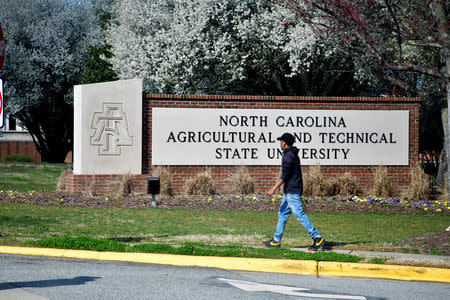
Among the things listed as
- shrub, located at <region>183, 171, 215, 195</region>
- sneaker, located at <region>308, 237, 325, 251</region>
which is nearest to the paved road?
sneaker, located at <region>308, 237, 325, 251</region>

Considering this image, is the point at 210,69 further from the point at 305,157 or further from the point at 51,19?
the point at 51,19

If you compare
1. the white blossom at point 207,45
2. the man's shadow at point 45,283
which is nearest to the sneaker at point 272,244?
the man's shadow at point 45,283

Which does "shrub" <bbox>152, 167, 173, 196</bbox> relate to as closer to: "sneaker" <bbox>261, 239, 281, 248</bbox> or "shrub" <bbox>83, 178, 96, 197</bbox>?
"shrub" <bbox>83, 178, 96, 197</bbox>

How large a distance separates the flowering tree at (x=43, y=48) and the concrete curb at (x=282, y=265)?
2957cm

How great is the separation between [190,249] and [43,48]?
103ft

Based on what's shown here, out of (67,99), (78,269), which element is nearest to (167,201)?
(78,269)

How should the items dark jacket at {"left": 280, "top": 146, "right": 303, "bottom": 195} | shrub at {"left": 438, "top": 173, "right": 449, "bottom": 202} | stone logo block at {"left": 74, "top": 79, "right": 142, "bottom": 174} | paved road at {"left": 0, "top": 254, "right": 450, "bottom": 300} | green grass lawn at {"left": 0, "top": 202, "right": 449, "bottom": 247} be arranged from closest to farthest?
1. paved road at {"left": 0, "top": 254, "right": 450, "bottom": 300}
2. dark jacket at {"left": 280, "top": 146, "right": 303, "bottom": 195}
3. green grass lawn at {"left": 0, "top": 202, "right": 449, "bottom": 247}
4. shrub at {"left": 438, "top": 173, "right": 449, "bottom": 202}
5. stone logo block at {"left": 74, "top": 79, "right": 142, "bottom": 174}

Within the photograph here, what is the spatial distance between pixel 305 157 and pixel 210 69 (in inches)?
359

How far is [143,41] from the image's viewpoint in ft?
88.9

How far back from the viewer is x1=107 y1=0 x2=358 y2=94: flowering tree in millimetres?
24891

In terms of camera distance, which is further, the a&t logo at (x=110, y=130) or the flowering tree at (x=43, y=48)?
the flowering tree at (x=43, y=48)

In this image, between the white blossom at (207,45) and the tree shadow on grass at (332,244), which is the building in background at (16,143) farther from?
the tree shadow on grass at (332,244)

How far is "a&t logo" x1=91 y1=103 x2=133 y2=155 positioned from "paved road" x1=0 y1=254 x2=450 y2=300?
901 cm

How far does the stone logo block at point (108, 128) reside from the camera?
18000 mm
